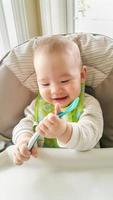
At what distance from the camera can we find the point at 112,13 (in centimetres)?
121

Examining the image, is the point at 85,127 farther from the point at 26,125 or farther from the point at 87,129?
the point at 26,125

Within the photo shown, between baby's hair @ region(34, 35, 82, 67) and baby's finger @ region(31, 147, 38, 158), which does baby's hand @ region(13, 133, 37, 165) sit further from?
baby's hair @ region(34, 35, 82, 67)

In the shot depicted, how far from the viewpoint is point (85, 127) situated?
0.73 meters

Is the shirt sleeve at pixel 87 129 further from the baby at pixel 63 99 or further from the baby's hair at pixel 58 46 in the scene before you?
the baby's hair at pixel 58 46

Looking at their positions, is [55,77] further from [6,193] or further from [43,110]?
[6,193]

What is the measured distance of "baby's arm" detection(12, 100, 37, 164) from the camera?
70 centimetres

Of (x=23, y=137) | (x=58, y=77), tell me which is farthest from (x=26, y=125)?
(x=58, y=77)

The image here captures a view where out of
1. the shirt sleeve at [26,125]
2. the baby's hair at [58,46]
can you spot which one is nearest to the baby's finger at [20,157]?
the shirt sleeve at [26,125]

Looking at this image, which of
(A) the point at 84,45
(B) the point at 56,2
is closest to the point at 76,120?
(A) the point at 84,45

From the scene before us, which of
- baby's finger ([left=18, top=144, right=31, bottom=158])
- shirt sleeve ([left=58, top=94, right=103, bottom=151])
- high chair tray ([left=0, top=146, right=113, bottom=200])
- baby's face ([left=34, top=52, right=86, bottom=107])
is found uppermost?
baby's face ([left=34, top=52, right=86, bottom=107])

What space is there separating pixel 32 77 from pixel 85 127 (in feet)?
0.83

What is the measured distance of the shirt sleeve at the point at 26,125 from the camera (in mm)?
821

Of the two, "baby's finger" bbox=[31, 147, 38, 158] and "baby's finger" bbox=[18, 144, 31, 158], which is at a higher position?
"baby's finger" bbox=[18, 144, 31, 158]

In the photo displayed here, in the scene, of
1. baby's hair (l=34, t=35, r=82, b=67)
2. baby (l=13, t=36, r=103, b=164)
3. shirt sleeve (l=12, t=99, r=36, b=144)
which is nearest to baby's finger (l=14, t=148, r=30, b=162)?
baby (l=13, t=36, r=103, b=164)
